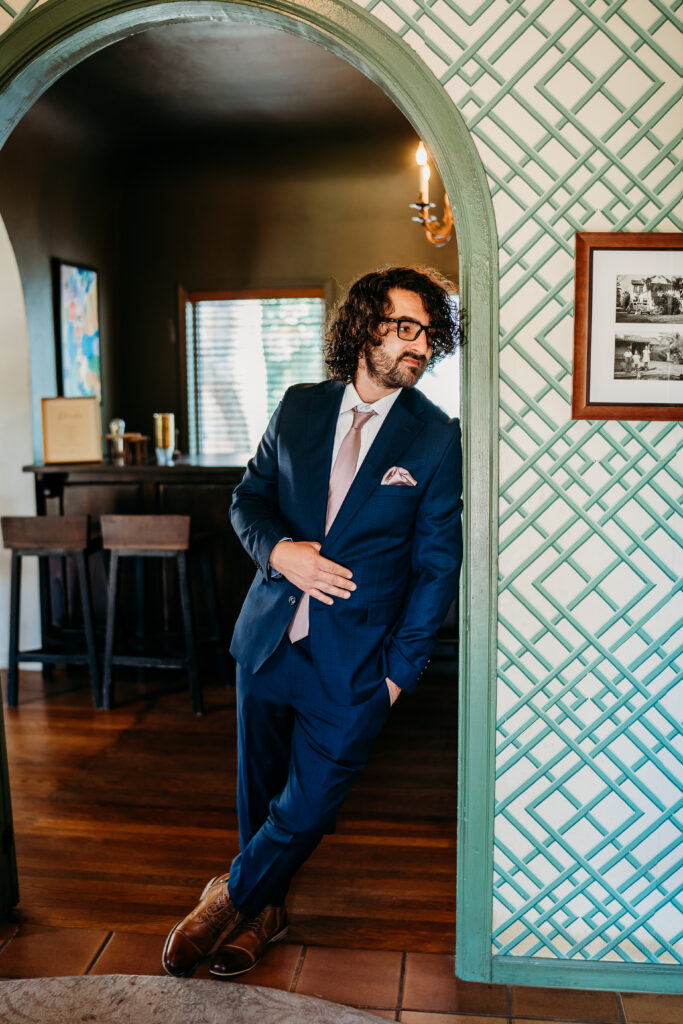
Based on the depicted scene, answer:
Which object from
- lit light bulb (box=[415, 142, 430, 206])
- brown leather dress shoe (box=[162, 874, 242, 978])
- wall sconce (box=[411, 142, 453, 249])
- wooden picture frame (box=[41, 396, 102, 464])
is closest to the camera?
brown leather dress shoe (box=[162, 874, 242, 978])

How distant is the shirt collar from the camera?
2143 millimetres

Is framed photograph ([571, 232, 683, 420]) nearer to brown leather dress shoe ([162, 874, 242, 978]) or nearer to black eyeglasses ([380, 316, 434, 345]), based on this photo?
black eyeglasses ([380, 316, 434, 345])

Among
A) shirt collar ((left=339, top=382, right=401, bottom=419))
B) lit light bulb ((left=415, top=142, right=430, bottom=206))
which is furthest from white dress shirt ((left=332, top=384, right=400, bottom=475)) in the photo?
lit light bulb ((left=415, top=142, right=430, bottom=206))

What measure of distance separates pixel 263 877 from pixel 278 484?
3.35 ft

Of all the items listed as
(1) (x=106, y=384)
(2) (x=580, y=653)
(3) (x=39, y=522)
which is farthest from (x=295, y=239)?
(2) (x=580, y=653)

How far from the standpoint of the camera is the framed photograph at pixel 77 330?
534 cm

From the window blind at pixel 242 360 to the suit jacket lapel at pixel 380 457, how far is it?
4.65 metres

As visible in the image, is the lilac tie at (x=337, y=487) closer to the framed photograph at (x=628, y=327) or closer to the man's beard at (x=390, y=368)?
the man's beard at (x=390, y=368)

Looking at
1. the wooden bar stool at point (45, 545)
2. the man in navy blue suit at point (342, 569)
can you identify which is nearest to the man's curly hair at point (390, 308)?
the man in navy blue suit at point (342, 569)

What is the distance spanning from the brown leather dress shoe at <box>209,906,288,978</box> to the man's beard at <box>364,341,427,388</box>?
1.46 meters

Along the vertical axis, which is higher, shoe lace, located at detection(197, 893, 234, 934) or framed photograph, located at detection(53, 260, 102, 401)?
framed photograph, located at detection(53, 260, 102, 401)

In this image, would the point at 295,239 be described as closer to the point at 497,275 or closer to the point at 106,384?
the point at 106,384

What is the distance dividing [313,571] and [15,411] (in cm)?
315

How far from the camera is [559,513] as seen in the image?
2.08 meters
